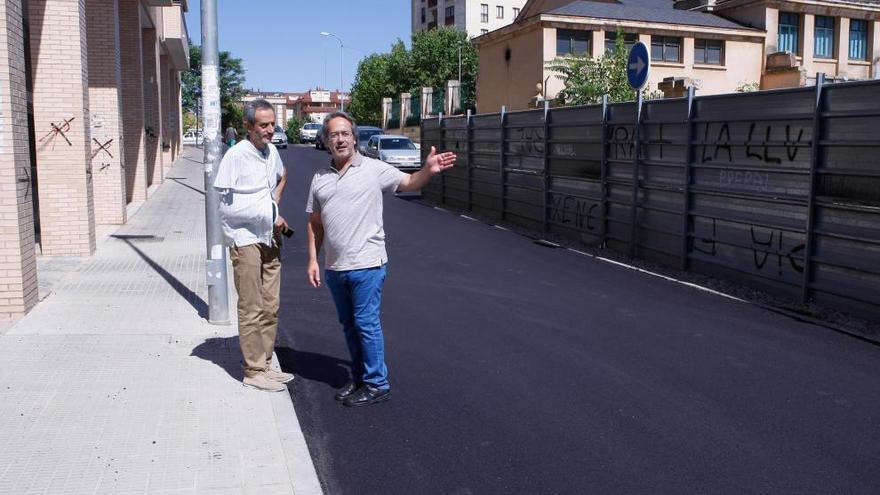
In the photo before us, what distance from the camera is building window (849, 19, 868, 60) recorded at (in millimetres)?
45250

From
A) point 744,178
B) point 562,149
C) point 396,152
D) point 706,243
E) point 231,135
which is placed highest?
point 231,135

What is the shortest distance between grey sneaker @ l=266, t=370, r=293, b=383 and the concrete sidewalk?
21cm

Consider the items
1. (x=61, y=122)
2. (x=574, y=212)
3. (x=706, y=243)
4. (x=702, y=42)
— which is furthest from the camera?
(x=702, y=42)

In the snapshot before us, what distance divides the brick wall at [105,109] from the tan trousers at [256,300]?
1039cm

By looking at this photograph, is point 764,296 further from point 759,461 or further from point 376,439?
point 376,439

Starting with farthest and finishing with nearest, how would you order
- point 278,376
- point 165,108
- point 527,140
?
point 165,108 → point 527,140 → point 278,376

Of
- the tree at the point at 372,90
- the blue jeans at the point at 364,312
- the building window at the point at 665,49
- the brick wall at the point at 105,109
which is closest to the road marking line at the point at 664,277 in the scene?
the blue jeans at the point at 364,312

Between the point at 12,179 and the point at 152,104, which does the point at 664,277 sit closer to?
the point at 12,179

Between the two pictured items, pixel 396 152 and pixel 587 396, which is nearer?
pixel 587 396

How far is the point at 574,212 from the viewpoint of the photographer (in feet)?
45.6

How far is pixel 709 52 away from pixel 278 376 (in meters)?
40.5

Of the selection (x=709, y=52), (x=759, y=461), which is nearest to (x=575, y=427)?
(x=759, y=461)

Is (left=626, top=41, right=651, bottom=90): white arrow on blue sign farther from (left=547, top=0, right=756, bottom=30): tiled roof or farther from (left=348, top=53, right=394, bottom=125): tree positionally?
(left=348, top=53, right=394, bottom=125): tree

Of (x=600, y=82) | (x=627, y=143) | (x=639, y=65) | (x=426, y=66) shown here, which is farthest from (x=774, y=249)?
(x=426, y=66)
